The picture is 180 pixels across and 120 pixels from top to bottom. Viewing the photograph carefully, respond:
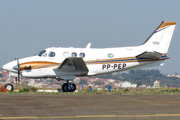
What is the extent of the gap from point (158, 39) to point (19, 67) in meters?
10.9

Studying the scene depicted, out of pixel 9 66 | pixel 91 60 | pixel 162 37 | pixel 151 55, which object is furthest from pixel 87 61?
pixel 162 37

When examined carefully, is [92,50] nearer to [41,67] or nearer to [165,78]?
[41,67]

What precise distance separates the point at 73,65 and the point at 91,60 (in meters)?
1.58

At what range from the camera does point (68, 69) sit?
21500mm

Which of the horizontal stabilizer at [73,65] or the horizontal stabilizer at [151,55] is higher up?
the horizontal stabilizer at [151,55]

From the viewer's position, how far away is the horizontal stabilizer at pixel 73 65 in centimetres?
2034

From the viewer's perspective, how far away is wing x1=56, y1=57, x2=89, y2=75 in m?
20.4

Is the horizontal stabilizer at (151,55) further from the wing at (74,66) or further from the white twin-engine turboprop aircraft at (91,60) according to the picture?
the wing at (74,66)

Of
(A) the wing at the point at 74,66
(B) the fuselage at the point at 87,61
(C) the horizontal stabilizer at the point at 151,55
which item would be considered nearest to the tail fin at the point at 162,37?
(B) the fuselage at the point at 87,61

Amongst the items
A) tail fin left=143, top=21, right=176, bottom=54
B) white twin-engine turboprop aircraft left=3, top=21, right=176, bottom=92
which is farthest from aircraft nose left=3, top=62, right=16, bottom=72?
tail fin left=143, top=21, right=176, bottom=54

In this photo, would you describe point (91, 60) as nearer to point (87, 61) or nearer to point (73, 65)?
point (87, 61)

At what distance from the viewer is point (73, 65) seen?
21.2 metres

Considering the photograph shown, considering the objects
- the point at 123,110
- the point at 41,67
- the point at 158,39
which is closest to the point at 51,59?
the point at 41,67

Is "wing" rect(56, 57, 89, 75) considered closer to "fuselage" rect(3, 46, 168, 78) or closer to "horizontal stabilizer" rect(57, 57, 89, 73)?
"horizontal stabilizer" rect(57, 57, 89, 73)
